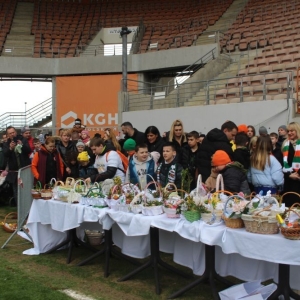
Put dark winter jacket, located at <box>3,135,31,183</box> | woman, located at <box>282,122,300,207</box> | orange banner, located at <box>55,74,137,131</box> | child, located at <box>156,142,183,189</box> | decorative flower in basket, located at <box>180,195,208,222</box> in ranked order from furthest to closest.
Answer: orange banner, located at <box>55,74,137,131</box> < dark winter jacket, located at <box>3,135,31,183</box> < woman, located at <box>282,122,300,207</box> < child, located at <box>156,142,183,189</box> < decorative flower in basket, located at <box>180,195,208,222</box>

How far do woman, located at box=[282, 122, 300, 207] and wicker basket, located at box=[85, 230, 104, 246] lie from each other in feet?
7.51

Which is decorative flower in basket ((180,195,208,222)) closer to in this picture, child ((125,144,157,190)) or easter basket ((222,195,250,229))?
easter basket ((222,195,250,229))

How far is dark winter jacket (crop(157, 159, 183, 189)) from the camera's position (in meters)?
4.93

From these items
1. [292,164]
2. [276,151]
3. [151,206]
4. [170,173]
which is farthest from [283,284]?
[276,151]

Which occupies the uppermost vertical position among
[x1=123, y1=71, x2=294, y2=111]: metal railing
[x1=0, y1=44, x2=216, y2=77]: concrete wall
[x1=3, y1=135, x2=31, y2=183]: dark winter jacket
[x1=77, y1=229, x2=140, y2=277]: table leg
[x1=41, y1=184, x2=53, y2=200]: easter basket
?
[x1=0, y1=44, x2=216, y2=77]: concrete wall

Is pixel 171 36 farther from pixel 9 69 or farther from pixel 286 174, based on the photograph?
pixel 286 174

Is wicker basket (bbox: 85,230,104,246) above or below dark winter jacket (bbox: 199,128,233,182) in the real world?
below

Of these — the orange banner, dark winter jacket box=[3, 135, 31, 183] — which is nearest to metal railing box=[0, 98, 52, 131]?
the orange banner

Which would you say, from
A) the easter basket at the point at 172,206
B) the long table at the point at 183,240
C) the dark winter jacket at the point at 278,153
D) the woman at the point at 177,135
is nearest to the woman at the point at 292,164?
the dark winter jacket at the point at 278,153

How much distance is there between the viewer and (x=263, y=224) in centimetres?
333

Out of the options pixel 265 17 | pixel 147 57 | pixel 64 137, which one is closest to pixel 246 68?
pixel 265 17

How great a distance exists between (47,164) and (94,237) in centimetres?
128

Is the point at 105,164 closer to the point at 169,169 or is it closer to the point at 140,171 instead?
the point at 140,171

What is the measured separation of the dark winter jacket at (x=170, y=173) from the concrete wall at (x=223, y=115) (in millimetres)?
5921
